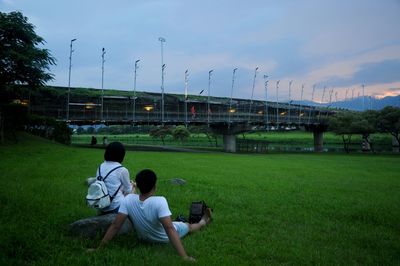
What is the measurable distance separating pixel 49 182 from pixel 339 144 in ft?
339

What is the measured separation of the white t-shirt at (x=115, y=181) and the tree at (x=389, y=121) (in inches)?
2392

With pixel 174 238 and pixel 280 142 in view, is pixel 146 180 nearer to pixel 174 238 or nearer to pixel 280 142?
pixel 174 238

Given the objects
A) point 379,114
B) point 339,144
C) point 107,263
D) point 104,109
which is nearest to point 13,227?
point 107,263

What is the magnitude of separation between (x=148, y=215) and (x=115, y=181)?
1.30 meters

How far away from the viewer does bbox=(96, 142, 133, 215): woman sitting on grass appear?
6754 mm

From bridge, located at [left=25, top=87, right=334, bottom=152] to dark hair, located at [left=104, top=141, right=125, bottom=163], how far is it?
46.6 meters

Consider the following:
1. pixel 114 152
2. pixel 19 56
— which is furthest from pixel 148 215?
pixel 19 56

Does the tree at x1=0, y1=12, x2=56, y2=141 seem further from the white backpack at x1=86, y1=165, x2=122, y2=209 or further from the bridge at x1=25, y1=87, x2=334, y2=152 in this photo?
the white backpack at x1=86, y1=165, x2=122, y2=209

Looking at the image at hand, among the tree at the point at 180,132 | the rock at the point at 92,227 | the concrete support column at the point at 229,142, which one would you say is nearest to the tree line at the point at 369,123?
the concrete support column at the point at 229,142

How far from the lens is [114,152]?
268 inches

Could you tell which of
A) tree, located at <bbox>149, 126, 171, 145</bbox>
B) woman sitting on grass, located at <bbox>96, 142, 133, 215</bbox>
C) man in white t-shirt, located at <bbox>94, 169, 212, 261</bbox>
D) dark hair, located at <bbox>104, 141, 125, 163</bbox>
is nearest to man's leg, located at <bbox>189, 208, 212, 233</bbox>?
man in white t-shirt, located at <bbox>94, 169, 212, 261</bbox>

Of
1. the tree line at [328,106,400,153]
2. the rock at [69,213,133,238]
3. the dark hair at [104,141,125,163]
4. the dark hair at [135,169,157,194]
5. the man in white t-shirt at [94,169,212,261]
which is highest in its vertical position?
the tree line at [328,106,400,153]

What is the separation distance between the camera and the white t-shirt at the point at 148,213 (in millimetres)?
5660

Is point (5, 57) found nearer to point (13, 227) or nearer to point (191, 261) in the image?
point (13, 227)
